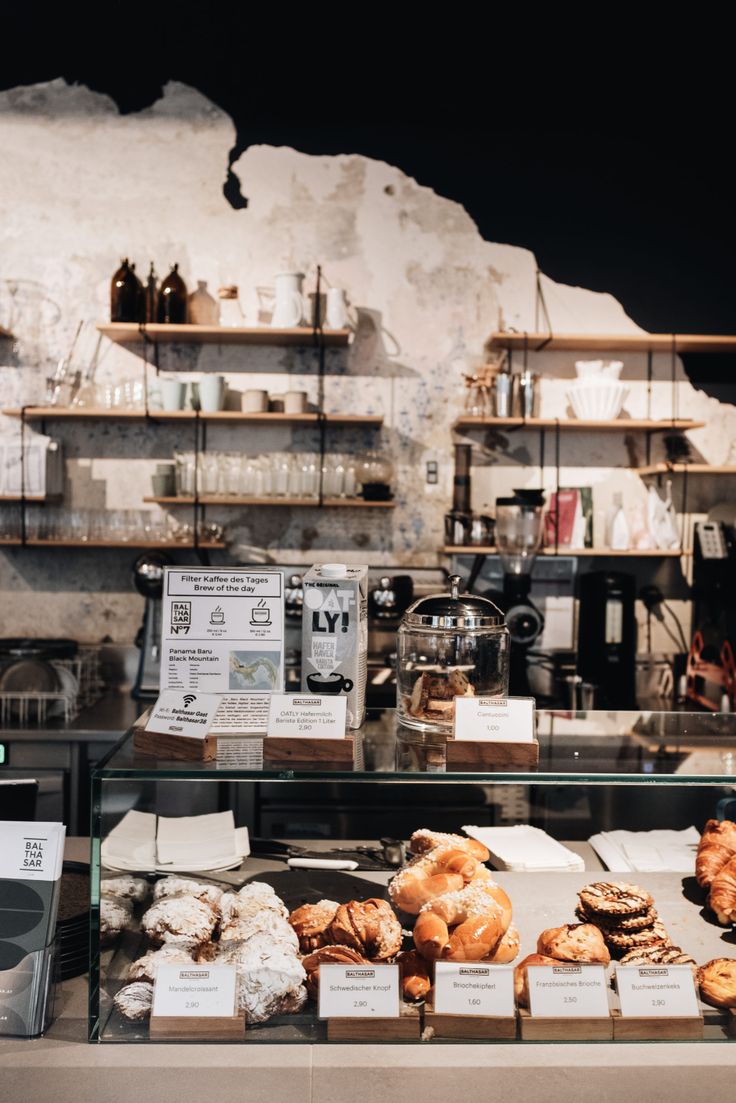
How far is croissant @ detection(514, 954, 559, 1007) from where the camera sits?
1.25 meters

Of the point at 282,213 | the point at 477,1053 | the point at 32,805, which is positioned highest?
the point at 282,213

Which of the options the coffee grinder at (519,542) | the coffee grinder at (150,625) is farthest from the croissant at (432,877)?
the coffee grinder at (150,625)

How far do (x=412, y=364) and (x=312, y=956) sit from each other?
3.32m

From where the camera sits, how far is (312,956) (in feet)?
4.26

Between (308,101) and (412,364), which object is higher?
(308,101)

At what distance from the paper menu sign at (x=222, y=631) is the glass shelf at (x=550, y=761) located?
4.0 inches

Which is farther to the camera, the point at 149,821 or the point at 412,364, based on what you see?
the point at 412,364

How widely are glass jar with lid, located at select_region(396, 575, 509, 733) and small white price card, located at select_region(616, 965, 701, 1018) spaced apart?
459mm

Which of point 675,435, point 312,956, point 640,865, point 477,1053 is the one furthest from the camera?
point 675,435

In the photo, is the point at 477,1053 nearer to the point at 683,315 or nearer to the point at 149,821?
the point at 149,821

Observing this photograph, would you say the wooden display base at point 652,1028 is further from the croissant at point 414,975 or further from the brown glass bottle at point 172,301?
the brown glass bottle at point 172,301

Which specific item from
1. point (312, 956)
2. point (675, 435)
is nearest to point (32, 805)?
point (312, 956)

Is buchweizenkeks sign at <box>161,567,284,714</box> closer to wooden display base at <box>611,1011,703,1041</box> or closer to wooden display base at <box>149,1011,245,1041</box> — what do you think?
wooden display base at <box>149,1011,245,1041</box>

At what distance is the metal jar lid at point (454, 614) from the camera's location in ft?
5.09
